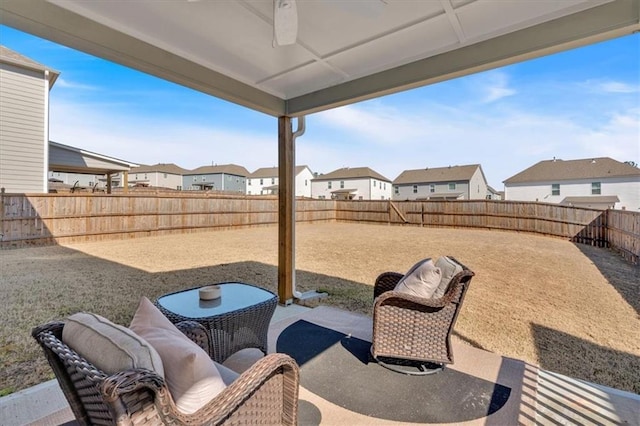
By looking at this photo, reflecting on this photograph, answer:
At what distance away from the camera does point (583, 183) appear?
18906mm

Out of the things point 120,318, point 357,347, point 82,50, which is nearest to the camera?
point 82,50

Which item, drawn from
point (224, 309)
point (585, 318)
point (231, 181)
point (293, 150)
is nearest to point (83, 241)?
point (293, 150)

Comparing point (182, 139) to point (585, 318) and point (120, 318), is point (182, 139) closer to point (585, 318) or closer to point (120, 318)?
point (120, 318)

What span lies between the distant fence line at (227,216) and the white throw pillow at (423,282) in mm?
6994

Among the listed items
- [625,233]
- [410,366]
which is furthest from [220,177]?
[410,366]

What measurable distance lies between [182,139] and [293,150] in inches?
721

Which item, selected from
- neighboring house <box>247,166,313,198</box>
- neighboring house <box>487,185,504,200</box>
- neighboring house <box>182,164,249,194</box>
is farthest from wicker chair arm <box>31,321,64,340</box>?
neighboring house <box>487,185,504,200</box>

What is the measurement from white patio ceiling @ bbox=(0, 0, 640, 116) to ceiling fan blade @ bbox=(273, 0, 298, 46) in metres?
0.21

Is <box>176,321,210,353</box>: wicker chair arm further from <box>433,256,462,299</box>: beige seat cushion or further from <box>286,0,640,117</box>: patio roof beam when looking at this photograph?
<box>286,0,640,117</box>: patio roof beam

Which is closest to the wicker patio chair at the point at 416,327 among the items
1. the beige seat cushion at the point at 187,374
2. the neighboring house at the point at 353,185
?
the beige seat cushion at the point at 187,374

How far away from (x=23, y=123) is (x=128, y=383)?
11.7 meters

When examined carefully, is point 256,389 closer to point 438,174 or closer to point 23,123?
point 23,123

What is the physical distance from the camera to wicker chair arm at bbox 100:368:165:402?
80 cm

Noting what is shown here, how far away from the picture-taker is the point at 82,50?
2240 mm
